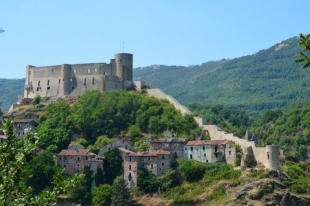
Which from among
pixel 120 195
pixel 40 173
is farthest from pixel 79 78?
pixel 120 195

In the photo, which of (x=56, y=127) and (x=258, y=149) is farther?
(x=56, y=127)

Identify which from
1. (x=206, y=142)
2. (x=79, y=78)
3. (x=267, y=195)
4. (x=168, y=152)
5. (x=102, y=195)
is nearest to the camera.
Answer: (x=267, y=195)

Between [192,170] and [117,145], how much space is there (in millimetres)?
9056

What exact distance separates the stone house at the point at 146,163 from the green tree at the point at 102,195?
83.4 inches

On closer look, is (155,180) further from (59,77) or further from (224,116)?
(224,116)

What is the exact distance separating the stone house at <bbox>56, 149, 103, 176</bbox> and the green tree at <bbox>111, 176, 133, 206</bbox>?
433 centimetres

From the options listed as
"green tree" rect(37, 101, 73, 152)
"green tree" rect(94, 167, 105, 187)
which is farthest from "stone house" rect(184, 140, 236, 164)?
"green tree" rect(37, 101, 73, 152)

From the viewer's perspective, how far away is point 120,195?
64812 mm

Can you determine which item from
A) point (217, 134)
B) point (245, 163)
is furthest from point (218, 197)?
point (217, 134)

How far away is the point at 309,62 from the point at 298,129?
11592cm

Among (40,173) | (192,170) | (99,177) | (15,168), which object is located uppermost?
(40,173)

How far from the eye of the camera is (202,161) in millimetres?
69250

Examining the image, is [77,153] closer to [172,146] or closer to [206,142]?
[172,146]

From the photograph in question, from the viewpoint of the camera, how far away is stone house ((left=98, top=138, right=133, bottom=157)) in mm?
71625
